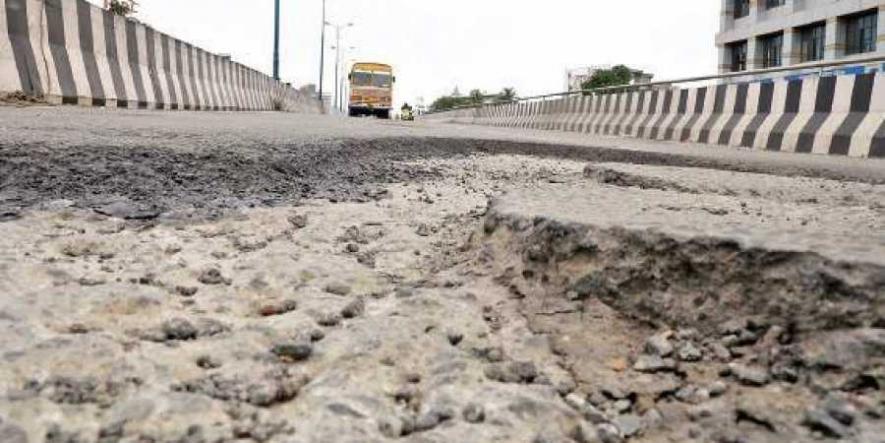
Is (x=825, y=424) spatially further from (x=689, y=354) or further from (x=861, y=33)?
(x=861, y=33)

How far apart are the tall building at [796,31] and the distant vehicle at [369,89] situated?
16.1 m

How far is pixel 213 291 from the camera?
1.90m

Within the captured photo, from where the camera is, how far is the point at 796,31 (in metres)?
30.3

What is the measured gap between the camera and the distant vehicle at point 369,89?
115 ft

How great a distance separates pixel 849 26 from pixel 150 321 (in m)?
30.3

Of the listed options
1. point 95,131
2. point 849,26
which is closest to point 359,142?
point 95,131

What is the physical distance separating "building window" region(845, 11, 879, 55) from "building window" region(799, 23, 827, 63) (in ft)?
3.56

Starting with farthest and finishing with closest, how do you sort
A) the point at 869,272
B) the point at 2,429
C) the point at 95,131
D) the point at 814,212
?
the point at 95,131 < the point at 814,212 < the point at 869,272 < the point at 2,429

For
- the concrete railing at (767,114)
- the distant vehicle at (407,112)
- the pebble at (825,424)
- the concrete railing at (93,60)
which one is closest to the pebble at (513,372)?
the pebble at (825,424)

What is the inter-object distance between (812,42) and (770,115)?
23.0 metres

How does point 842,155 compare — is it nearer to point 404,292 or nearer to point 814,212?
point 814,212

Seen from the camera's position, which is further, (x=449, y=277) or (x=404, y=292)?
(x=449, y=277)

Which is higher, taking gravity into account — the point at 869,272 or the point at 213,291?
the point at 869,272

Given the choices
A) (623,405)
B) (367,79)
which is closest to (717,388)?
(623,405)
